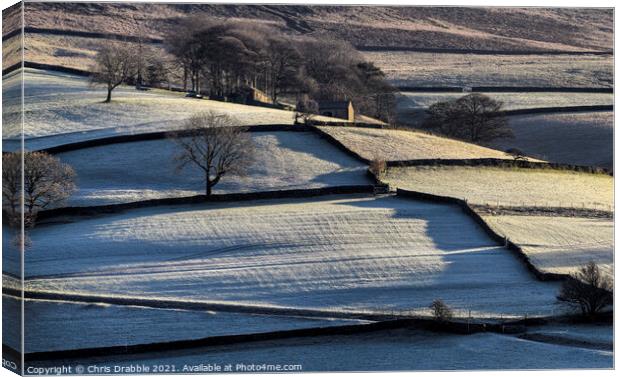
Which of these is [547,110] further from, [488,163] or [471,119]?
[488,163]

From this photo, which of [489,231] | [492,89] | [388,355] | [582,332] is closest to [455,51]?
[492,89]

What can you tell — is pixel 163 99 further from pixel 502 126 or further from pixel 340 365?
pixel 340 365

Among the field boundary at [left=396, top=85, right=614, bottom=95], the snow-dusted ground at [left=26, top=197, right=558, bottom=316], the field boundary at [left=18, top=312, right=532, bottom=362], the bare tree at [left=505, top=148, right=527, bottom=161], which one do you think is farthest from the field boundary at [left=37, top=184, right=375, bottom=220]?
the field boundary at [left=396, top=85, right=614, bottom=95]

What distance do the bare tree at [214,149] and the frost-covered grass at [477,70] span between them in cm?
1380

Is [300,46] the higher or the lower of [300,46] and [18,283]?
the higher

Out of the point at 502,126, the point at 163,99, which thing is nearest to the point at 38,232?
the point at 163,99

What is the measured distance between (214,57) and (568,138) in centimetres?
2059

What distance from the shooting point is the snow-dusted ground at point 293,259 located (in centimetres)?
4297

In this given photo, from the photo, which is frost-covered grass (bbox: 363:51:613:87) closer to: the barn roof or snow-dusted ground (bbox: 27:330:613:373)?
the barn roof

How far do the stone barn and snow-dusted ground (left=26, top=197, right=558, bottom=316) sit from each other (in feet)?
52.2

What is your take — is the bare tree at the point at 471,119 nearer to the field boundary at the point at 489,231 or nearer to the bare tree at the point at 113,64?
the bare tree at the point at 113,64

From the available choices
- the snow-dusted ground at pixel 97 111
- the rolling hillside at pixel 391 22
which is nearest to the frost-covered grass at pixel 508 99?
the rolling hillside at pixel 391 22

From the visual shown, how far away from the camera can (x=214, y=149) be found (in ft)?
177

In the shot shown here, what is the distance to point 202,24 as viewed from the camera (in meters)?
67.9
